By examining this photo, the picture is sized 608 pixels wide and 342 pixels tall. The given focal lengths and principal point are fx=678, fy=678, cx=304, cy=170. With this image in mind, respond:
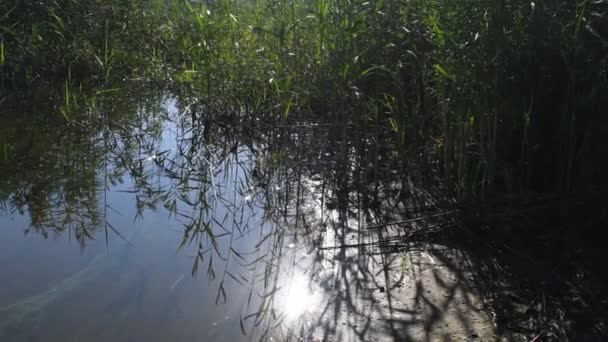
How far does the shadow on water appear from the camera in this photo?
8.00ft

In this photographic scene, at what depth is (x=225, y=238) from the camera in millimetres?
3195

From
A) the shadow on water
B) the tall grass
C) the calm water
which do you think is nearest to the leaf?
the tall grass

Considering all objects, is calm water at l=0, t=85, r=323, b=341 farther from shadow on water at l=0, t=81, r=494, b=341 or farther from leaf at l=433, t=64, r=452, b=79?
leaf at l=433, t=64, r=452, b=79

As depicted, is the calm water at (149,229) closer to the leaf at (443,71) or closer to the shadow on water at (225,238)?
the shadow on water at (225,238)

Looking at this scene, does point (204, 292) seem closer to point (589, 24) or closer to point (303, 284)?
point (303, 284)

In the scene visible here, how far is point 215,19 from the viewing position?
5.59 m

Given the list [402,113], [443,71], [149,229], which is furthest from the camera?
[402,113]

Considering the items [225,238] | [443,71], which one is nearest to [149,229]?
[225,238]

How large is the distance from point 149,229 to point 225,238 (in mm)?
403

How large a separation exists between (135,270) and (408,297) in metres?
1.15

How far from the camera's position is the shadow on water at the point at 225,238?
2.44 metres

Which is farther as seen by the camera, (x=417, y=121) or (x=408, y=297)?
(x=417, y=121)

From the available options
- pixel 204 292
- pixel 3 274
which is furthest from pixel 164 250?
pixel 3 274

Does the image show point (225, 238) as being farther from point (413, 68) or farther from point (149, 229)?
point (413, 68)
